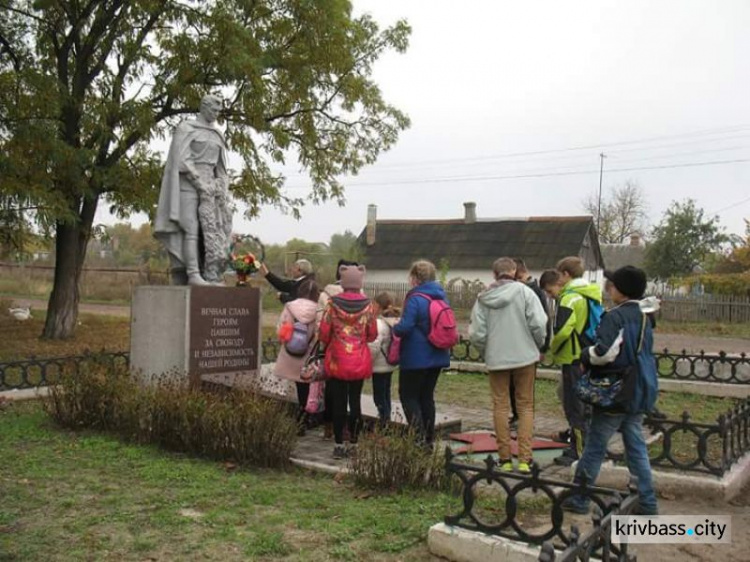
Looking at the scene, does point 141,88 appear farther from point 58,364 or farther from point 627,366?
point 627,366

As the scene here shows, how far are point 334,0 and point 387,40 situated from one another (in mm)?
2202

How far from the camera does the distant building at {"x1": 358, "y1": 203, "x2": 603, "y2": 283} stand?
36.8 meters

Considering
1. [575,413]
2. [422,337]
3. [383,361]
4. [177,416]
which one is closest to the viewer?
[422,337]

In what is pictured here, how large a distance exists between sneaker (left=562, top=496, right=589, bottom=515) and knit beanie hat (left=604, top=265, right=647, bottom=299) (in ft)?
4.45

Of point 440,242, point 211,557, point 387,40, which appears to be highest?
point 387,40

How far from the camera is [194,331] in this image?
24.9ft

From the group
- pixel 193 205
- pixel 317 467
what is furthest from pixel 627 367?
pixel 193 205

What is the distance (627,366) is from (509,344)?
1117 millimetres

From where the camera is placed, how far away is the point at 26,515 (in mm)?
4562

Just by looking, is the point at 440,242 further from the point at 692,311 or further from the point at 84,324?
the point at 84,324

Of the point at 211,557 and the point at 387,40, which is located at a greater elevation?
the point at 387,40

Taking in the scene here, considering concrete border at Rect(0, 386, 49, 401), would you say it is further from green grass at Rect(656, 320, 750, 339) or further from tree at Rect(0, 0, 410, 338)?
green grass at Rect(656, 320, 750, 339)

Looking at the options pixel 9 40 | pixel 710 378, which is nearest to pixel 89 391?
pixel 710 378

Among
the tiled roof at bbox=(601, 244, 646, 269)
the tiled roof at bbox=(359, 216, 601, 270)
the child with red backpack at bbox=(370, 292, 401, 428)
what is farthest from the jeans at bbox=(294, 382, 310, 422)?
the tiled roof at bbox=(601, 244, 646, 269)
